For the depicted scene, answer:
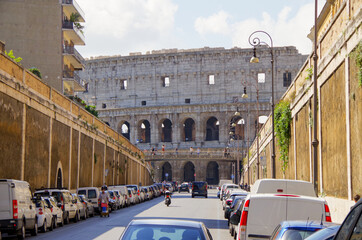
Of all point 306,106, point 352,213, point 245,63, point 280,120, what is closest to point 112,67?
point 245,63

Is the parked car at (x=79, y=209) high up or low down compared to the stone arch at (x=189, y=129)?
down

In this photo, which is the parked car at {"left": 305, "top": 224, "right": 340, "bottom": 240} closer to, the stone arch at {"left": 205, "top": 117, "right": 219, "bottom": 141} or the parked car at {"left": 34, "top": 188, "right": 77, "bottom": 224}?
the parked car at {"left": 34, "top": 188, "right": 77, "bottom": 224}

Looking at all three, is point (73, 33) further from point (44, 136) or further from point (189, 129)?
point (189, 129)

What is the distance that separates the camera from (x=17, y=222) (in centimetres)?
2052

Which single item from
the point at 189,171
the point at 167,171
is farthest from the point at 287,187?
the point at 167,171

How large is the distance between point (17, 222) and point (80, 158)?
97.2 ft

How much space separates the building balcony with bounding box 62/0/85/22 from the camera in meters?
62.7

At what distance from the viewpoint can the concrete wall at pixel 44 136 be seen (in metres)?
32.0

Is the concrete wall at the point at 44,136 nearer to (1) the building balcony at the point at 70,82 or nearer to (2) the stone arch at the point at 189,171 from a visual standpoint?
(1) the building balcony at the point at 70,82

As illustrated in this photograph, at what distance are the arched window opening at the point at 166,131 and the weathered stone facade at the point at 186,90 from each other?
3.90 feet

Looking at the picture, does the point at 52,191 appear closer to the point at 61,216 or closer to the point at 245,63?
the point at 61,216

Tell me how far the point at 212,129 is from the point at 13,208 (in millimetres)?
108842

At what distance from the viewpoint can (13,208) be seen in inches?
807

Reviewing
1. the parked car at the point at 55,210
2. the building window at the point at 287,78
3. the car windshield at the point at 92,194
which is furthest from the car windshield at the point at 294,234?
the building window at the point at 287,78
